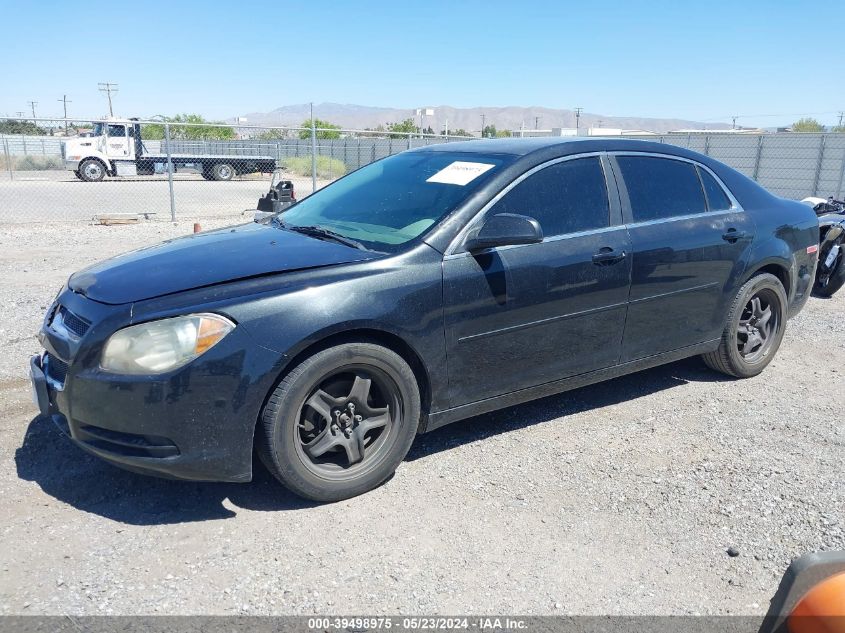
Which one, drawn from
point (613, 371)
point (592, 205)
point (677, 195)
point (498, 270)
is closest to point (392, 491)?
point (498, 270)

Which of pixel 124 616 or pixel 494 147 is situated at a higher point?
pixel 494 147

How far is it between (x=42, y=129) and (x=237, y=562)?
60716mm

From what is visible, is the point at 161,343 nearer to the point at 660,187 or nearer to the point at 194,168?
the point at 660,187

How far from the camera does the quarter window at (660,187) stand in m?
4.37

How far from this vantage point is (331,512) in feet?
10.8

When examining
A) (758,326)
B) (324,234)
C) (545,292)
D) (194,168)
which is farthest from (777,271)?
(194,168)

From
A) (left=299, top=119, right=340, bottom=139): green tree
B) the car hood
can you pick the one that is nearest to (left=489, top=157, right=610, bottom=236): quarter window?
the car hood

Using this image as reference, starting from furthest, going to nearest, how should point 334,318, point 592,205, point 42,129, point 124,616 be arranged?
1. point 42,129
2. point 592,205
3. point 334,318
4. point 124,616

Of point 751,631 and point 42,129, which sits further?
point 42,129

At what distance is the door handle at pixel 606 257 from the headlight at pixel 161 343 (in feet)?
6.89

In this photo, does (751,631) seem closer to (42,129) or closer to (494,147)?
(494,147)

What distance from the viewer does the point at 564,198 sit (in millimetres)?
4062

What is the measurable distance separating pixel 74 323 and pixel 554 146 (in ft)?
8.95

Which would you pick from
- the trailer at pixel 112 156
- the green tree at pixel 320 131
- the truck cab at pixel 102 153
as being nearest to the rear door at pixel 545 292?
the green tree at pixel 320 131
